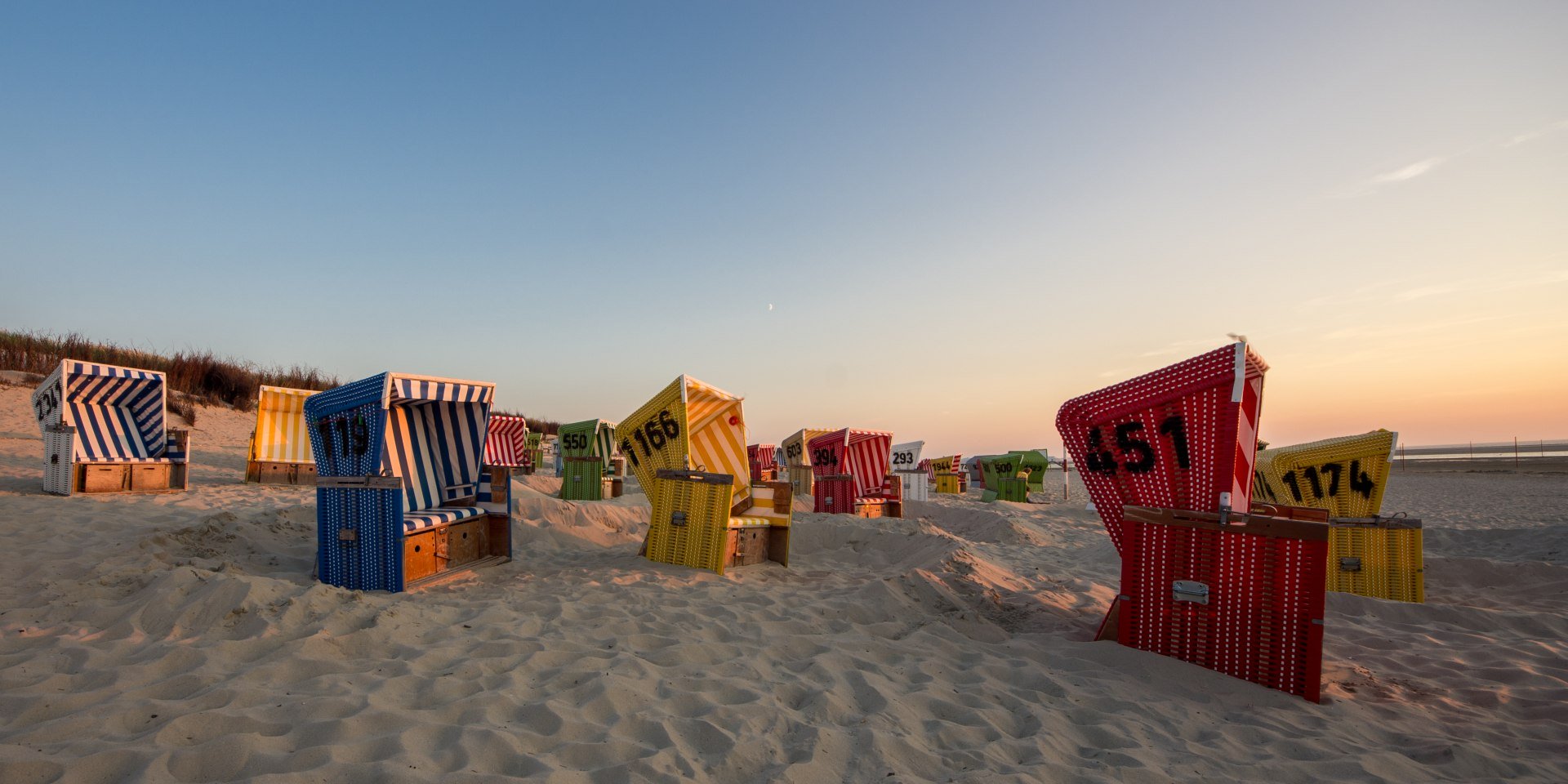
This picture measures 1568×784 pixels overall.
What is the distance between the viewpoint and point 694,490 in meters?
7.54

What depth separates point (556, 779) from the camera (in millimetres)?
2656

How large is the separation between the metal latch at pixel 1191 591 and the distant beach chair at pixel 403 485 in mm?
5969

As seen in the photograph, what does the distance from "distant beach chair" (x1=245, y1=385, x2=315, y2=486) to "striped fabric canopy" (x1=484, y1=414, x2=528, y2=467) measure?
5754 millimetres

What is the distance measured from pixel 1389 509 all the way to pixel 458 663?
71.6 ft

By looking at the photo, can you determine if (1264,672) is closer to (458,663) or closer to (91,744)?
(458,663)

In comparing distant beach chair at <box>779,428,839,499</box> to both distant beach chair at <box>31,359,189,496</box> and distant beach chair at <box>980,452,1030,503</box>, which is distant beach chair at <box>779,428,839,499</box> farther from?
distant beach chair at <box>31,359,189,496</box>

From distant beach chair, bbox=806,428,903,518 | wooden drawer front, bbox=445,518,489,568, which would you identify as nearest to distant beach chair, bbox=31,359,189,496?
wooden drawer front, bbox=445,518,489,568

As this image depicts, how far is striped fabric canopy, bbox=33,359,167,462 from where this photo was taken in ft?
34.0

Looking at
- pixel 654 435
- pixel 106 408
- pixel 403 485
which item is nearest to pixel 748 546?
pixel 654 435

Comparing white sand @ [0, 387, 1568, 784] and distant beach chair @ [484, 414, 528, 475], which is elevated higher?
distant beach chair @ [484, 414, 528, 475]

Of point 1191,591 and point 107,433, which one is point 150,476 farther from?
point 1191,591

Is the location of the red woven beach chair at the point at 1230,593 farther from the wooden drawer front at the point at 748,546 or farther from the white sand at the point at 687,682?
the wooden drawer front at the point at 748,546

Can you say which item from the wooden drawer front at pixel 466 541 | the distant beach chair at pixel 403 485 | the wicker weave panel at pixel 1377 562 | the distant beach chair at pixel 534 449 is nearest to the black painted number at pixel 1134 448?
the wicker weave panel at pixel 1377 562

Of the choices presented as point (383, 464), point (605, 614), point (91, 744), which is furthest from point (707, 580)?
point (91, 744)
